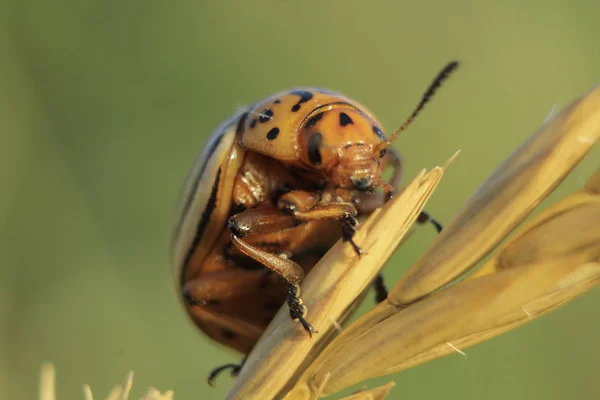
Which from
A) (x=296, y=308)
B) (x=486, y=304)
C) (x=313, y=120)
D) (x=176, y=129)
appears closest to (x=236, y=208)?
(x=313, y=120)

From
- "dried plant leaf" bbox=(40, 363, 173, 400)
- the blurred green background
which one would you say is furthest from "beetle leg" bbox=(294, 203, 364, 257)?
the blurred green background

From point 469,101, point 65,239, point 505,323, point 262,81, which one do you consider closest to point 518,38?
point 469,101

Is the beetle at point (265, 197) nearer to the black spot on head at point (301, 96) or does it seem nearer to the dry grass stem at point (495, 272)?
the black spot on head at point (301, 96)

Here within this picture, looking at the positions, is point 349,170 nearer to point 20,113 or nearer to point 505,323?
point 505,323

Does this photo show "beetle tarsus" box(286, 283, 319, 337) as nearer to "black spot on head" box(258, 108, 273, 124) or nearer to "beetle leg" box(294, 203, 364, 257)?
"beetle leg" box(294, 203, 364, 257)

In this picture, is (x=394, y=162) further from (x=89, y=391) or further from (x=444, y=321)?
(x=89, y=391)

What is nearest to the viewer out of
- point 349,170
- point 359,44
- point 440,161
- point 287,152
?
point 349,170

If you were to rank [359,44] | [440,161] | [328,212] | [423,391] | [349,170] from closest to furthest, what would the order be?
[328,212], [349,170], [423,391], [440,161], [359,44]
